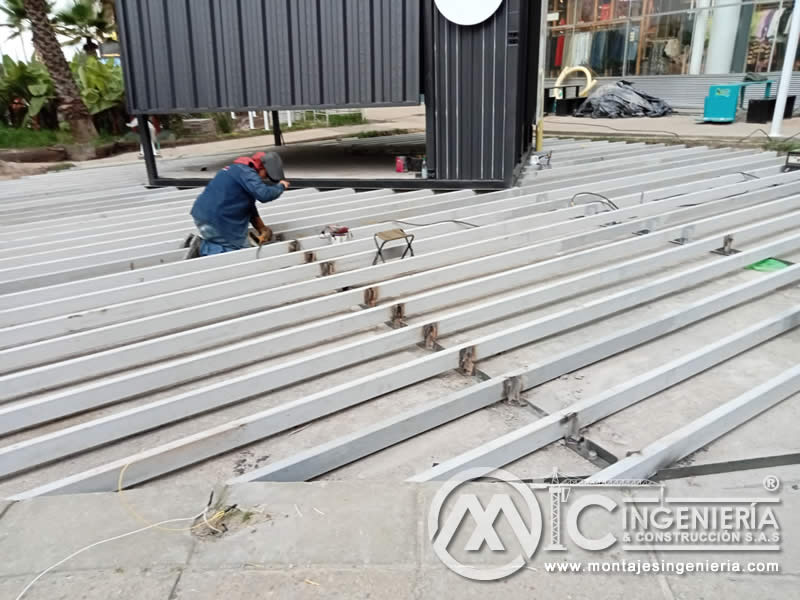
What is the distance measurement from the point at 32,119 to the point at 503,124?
14843 millimetres

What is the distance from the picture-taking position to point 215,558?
6.48 feet

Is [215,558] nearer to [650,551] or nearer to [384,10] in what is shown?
[650,551]

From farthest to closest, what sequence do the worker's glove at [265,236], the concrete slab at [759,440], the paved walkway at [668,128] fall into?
1. the paved walkway at [668,128]
2. the worker's glove at [265,236]
3. the concrete slab at [759,440]

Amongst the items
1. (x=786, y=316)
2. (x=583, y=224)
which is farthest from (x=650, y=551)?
(x=583, y=224)

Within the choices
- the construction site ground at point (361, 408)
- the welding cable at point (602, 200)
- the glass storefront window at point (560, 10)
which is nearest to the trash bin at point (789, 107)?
the glass storefront window at point (560, 10)

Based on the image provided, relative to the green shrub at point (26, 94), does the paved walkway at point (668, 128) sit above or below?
below

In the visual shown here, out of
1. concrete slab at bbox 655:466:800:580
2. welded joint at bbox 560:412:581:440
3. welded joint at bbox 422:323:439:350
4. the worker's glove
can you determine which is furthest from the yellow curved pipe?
concrete slab at bbox 655:466:800:580

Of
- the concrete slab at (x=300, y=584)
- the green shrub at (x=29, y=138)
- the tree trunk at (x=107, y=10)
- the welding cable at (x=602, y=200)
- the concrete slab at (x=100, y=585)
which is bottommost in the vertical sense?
the concrete slab at (x=100, y=585)

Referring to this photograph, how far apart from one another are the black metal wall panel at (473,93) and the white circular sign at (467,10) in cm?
10

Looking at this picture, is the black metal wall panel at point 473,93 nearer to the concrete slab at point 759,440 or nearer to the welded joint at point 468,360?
the welded joint at point 468,360

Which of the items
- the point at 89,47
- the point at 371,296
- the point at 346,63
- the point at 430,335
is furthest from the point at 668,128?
the point at 89,47

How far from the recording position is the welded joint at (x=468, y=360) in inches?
132

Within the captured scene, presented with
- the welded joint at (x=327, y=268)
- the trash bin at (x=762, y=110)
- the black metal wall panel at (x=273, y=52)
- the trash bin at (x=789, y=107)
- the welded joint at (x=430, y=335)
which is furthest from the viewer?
the trash bin at (x=789, y=107)

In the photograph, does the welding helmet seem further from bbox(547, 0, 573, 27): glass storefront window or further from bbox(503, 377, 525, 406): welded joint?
bbox(547, 0, 573, 27): glass storefront window
